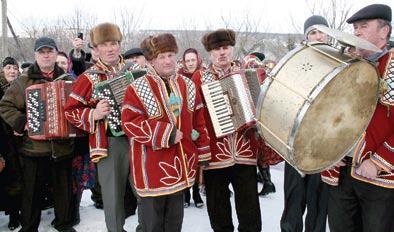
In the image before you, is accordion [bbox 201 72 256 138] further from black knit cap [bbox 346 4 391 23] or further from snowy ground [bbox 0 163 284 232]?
snowy ground [bbox 0 163 284 232]

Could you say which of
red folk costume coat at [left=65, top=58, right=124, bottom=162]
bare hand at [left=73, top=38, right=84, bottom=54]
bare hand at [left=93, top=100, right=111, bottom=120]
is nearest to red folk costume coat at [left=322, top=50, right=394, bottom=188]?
bare hand at [left=93, top=100, right=111, bottom=120]

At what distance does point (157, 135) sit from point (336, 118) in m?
1.24

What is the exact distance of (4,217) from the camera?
473 cm

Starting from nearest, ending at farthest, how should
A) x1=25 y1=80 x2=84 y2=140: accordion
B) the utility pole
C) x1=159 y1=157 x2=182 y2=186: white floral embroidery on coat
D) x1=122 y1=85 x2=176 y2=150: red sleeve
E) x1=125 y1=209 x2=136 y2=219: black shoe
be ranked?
1. x1=122 y1=85 x2=176 y2=150: red sleeve
2. x1=159 y1=157 x2=182 y2=186: white floral embroidery on coat
3. x1=25 y1=80 x2=84 y2=140: accordion
4. x1=125 y1=209 x2=136 y2=219: black shoe
5. the utility pole

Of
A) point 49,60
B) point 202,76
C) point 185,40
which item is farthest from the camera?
point 185,40

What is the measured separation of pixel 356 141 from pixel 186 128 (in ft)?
4.12

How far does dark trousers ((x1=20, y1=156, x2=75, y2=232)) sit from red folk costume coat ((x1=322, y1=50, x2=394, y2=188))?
291cm

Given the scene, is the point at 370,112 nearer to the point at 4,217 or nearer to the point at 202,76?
the point at 202,76

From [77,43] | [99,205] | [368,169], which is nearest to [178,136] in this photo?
[368,169]

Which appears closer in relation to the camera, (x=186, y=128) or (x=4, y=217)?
(x=186, y=128)

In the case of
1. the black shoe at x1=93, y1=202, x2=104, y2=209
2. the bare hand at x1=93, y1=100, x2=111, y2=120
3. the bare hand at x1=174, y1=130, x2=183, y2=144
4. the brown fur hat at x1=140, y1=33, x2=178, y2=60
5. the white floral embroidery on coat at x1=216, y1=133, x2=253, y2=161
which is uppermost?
the brown fur hat at x1=140, y1=33, x2=178, y2=60

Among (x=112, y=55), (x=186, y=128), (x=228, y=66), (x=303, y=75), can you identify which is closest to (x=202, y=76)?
(x=228, y=66)

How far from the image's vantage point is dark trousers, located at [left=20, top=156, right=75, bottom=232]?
13.1 ft

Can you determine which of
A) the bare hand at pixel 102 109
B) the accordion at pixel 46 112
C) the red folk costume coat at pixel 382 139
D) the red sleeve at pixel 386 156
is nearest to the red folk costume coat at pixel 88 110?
the bare hand at pixel 102 109
